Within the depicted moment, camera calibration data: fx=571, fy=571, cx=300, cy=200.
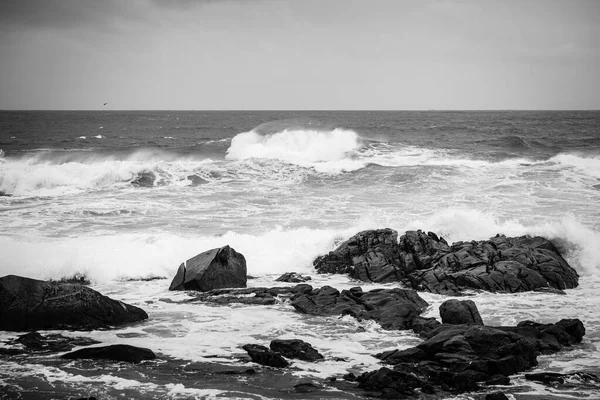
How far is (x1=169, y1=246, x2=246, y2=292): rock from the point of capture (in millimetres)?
14086

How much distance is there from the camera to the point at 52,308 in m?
11.2

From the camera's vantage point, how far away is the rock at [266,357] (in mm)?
9352

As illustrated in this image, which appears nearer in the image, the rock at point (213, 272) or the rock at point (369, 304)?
the rock at point (369, 304)

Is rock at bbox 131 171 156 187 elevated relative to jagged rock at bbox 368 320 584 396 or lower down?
elevated

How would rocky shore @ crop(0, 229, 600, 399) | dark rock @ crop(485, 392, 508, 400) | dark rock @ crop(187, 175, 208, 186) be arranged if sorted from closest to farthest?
dark rock @ crop(485, 392, 508, 400)
rocky shore @ crop(0, 229, 600, 399)
dark rock @ crop(187, 175, 208, 186)

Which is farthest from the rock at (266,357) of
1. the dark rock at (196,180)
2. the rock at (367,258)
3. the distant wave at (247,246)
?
the dark rock at (196,180)

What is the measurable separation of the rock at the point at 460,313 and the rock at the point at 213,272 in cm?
531

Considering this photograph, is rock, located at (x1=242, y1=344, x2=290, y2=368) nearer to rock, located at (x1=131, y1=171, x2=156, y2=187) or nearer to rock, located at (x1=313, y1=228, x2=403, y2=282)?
rock, located at (x1=313, y1=228, x2=403, y2=282)

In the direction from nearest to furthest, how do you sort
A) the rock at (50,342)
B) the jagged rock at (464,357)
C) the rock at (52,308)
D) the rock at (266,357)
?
1. the jagged rock at (464,357)
2. the rock at (266,357)
3. the rock at (50,342)
4. the rock at (52,308)

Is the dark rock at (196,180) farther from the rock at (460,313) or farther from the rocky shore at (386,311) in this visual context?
the rock at (460,313)

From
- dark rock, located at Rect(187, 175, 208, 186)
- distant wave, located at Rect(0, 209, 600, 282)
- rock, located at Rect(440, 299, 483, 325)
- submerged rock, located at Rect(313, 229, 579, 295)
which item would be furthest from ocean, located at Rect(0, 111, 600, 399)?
rock, located at Rect(440, 299, 483, 325)

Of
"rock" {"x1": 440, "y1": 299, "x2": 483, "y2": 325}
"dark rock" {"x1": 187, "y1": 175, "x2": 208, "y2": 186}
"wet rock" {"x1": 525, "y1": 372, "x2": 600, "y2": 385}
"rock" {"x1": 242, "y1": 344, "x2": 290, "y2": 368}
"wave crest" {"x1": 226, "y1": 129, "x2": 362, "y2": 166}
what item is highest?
"wave crest" {"x1": 226, "y1": 129, "x2": 362, "y2": 166}

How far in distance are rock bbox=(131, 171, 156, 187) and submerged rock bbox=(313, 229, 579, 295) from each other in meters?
14.7

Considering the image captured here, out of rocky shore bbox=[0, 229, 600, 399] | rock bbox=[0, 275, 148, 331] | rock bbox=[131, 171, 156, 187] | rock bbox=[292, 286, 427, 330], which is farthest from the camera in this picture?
rock bbox=[131, 171, 156, 187]
